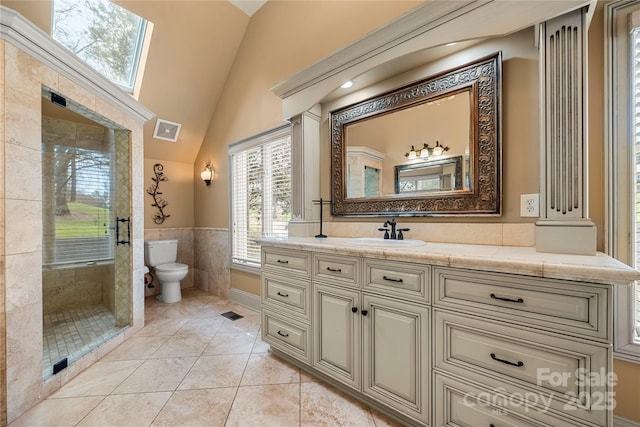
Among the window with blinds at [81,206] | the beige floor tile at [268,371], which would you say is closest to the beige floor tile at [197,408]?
the beige floor tile at [268,371]

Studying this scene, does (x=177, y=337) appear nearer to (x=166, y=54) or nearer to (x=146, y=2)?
(x=166, y=54)

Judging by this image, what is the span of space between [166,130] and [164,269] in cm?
195

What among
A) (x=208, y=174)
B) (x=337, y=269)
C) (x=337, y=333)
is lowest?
(x=337, y=333)

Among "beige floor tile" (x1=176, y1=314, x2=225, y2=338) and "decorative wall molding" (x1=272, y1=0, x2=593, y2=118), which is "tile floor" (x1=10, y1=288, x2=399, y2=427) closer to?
"beige floor tile" (x1=176, y1=314, x2=225, y2=338)

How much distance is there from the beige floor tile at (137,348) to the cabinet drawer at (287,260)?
1.28 meters

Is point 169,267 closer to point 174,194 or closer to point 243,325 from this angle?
point 174,194

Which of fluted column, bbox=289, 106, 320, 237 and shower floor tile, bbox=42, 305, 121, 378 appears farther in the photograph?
fluted column, bbox=289, 106, 320, 237

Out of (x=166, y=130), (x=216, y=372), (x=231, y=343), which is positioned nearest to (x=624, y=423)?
(x=216, y=372)

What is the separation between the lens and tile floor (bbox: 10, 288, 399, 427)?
4.78 ft

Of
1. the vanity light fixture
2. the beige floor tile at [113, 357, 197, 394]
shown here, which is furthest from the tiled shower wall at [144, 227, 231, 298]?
the vanity light fixture

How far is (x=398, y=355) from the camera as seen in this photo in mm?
1355

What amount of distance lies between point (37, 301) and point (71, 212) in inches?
65.0

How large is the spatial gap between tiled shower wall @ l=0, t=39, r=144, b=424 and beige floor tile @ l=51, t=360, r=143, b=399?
0.30 ft

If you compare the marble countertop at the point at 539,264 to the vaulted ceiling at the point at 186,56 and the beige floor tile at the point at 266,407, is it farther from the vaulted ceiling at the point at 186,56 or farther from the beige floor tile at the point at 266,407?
the vaulted ceiling at the point at 186,56
